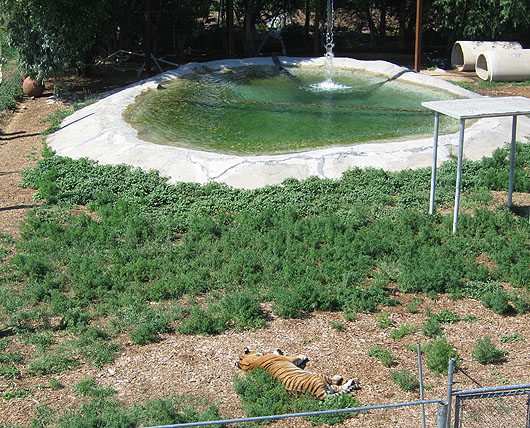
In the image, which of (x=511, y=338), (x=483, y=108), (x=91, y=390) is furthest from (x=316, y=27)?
(x=91, y=390)

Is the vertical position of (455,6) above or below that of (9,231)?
above

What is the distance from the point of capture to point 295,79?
18.8 metres

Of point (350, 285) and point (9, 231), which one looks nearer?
point (350, 285)

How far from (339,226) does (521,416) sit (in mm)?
4420

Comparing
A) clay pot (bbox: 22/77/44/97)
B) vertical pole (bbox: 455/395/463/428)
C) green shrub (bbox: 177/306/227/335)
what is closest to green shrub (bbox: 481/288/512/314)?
green shrub (bbox: 177/306/227/335)

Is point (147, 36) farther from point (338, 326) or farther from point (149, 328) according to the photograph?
point (338, 326)

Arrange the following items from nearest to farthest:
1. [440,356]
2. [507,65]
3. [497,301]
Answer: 1. [440,356]
2. [497,301]
3. [507,65]

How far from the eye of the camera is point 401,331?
7.31m

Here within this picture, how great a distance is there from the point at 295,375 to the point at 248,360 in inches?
22.2

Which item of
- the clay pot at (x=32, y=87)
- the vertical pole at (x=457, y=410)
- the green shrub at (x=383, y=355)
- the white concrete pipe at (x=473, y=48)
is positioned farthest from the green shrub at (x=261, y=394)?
the white concrete pipe at (x=473, y=48)

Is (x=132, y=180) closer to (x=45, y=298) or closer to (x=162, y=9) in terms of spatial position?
(x=45, y=298)

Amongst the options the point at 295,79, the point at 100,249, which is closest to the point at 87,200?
the point at 100,249

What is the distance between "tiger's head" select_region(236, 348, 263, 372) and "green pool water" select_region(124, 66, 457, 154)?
6.05m

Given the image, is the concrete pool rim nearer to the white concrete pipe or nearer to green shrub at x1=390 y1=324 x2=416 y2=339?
green shrub at x1=390 y1=324 x2=416 y2=339
